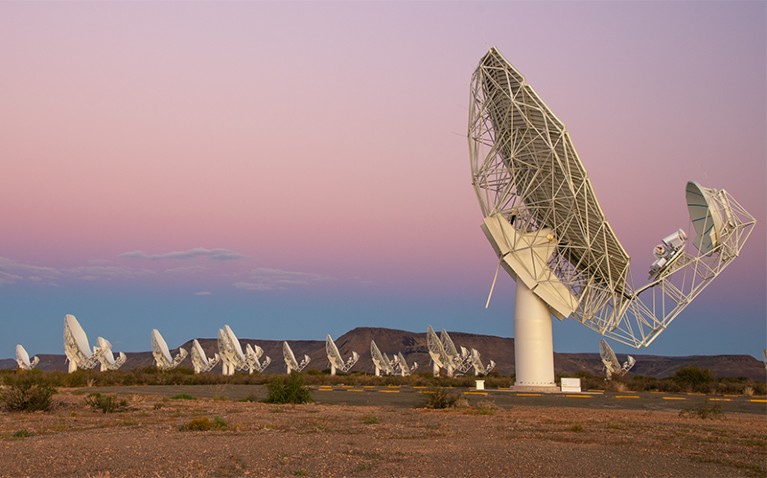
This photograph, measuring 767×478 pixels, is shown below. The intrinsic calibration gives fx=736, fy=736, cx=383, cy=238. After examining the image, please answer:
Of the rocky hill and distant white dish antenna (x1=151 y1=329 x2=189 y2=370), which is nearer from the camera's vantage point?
distant white dish antenna (x1=151 y1=329 x2=189 y2=370)

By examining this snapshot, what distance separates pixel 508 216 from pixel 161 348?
42.6 m

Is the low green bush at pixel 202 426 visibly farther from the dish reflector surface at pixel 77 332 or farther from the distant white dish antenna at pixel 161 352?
the distant white dish antenna at pixel 161 352

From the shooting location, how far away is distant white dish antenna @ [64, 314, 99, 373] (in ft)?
191

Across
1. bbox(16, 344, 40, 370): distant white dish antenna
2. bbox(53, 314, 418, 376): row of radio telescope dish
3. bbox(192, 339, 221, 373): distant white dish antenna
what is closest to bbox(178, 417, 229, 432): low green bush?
bbox(53, 314, 418, 376): row of radio telescope dish

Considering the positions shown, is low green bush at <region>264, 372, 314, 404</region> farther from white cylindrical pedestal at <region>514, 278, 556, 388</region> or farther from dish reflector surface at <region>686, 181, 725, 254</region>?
dish reflector surface at <region>686, 181, 725, 254</region>

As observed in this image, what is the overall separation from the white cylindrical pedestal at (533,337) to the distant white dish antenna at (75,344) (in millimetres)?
38311

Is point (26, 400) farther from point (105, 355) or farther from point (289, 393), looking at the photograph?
point (105, 355)

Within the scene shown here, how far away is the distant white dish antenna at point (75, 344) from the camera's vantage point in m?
58.2

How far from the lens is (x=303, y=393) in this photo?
85.3ft

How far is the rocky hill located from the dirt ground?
12381 centimetres

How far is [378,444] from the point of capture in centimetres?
1337

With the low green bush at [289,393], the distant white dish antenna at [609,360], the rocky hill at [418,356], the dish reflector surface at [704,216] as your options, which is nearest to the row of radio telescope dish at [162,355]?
the distant white dish antenna at [609,360]

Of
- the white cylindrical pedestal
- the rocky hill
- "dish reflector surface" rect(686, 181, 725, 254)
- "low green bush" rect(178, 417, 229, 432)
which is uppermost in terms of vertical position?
"dish reflector surface" rect(686, 181, 725, 254)

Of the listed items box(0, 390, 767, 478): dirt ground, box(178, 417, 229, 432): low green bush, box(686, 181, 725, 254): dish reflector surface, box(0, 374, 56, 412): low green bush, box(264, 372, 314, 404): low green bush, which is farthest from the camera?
box(686, 181, 725, 254): dish reflector surface
